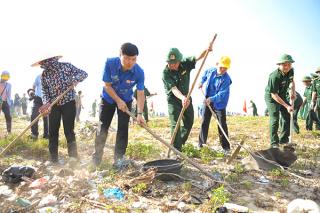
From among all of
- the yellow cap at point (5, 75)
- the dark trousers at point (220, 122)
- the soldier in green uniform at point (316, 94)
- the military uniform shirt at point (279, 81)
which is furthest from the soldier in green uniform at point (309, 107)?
the yellow cap at point (5, 75)

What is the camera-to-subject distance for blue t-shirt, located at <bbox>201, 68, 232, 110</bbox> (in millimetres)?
7582

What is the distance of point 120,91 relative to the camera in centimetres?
591

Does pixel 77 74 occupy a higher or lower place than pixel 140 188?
higher

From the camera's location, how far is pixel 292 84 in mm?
7668

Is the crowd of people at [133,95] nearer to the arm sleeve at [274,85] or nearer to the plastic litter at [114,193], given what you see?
the arm sleeve at [274,85]

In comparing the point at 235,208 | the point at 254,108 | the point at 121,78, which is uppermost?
the point at 121,78

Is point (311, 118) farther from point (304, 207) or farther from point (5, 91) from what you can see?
point (5, 91)

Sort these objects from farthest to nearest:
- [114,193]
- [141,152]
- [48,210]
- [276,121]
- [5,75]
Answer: [5,75], [276,121], [141,152], [114,193], [48,210]

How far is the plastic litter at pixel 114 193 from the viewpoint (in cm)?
461

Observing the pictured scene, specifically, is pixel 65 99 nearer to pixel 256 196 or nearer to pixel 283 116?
pixel 256 196

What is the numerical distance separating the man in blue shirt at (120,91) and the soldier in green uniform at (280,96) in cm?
312

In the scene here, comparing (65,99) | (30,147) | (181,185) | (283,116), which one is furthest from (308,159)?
(30,147)

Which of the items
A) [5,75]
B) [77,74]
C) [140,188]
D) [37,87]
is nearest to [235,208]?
[140,188]

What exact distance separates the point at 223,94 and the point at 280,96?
126 centimetres
